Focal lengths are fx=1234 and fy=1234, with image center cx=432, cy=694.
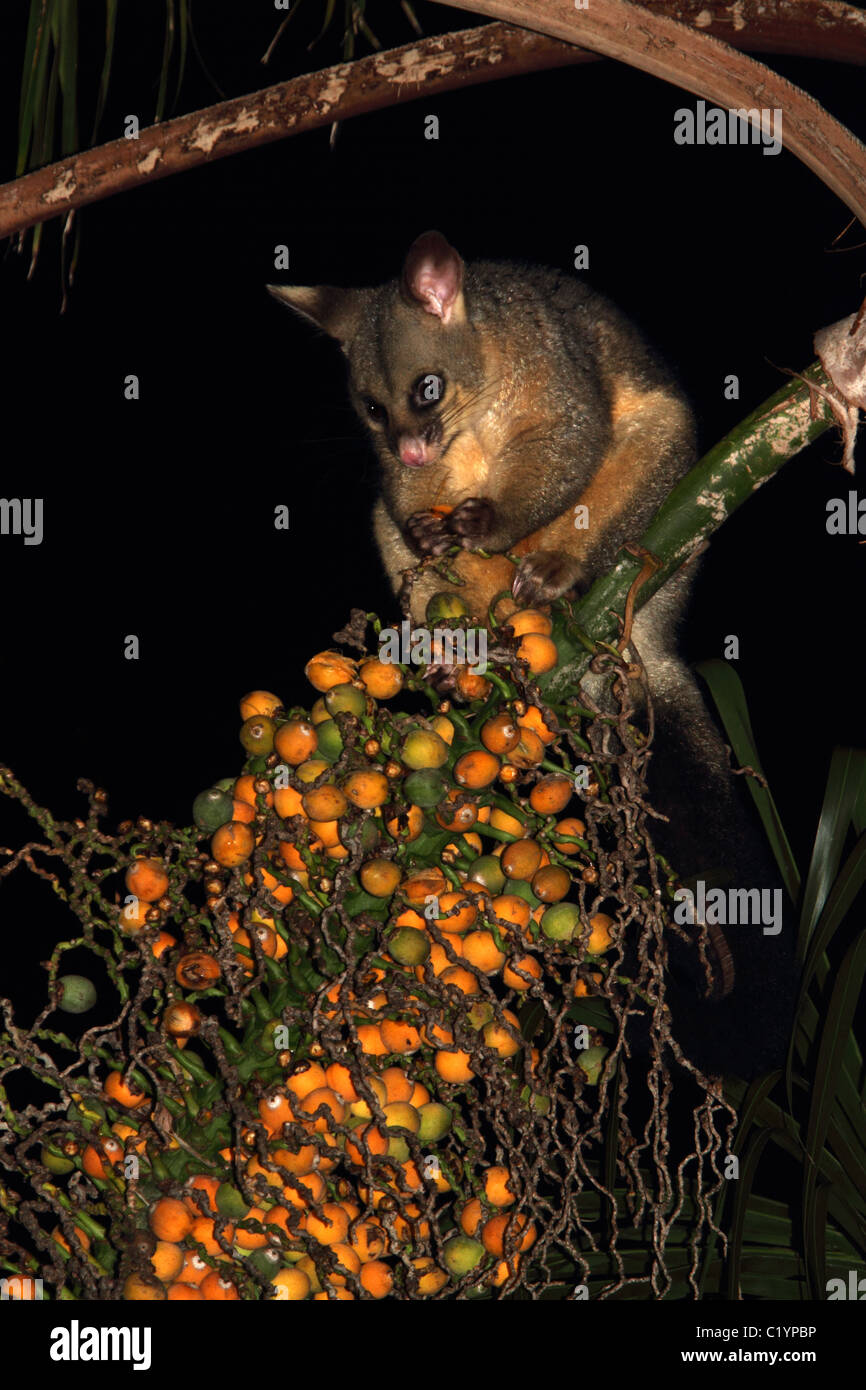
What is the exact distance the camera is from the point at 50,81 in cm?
175

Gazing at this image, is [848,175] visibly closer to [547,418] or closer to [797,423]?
[797,423]

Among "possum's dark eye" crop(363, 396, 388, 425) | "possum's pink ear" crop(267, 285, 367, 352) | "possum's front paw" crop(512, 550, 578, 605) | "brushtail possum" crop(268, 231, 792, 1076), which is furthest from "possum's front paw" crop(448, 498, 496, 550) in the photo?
"possum's pink ear" crop(267, 285, 367, 352)

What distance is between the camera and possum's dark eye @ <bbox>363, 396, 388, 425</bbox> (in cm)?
302

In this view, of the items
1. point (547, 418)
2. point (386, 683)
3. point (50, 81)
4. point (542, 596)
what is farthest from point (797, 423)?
point (547, 418)

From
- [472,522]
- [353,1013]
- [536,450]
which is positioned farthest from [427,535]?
[353,1013]

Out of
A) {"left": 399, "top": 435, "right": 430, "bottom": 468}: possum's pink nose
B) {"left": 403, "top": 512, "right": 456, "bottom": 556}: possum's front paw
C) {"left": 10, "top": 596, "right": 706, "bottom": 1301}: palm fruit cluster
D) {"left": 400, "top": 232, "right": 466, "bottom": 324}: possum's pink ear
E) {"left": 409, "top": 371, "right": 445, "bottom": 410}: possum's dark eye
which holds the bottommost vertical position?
{"left": 10, "top": 596, "right": 706, "bottom": 1301}: palm fruit cluster

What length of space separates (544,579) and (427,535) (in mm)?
295

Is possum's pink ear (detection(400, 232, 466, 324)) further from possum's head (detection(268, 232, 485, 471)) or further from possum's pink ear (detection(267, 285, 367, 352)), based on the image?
possum's pink ear (detection(267, 285, 367, 352))

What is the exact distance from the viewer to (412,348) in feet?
9.60

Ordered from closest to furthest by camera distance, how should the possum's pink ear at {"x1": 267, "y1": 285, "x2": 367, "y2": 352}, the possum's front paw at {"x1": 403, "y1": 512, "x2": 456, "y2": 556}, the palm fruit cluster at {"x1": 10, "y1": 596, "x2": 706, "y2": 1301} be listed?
the palm fruit cluster at {"x1": 10, "y1": 596, "x2": 706, "y2": 1301}, the possum's front paw at {"x1": 403, "y1": 512, "x2": 456, "y2": 556}, the possum's pink ear at {"x1": 267, "y1": 285, "x2": 367, "y2": 352}

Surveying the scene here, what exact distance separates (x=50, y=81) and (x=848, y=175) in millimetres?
1144

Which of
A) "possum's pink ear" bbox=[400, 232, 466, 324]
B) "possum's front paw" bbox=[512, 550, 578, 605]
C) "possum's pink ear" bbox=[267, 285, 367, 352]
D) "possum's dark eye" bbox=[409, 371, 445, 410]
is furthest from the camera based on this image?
"possum's pink ear" bbox=[267, 285, 367, 352]

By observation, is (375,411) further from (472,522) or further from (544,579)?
(544,579)
